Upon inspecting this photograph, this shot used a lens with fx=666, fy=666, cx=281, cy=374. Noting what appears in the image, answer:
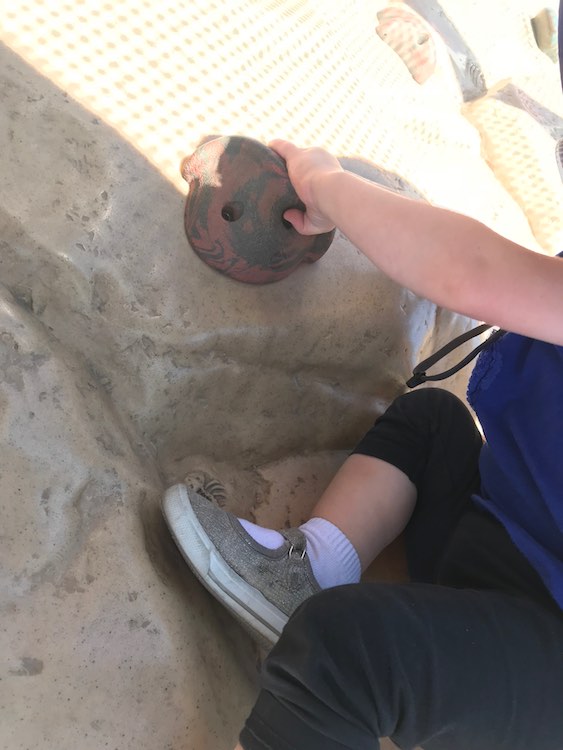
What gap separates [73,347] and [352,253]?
51 centimetres

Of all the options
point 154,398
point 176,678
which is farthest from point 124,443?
point 176,678

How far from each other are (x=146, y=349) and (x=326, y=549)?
15.9 inches

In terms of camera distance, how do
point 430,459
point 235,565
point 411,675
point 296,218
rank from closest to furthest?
point 411,675 → point 235,565 → point 296,218 → point 430,459

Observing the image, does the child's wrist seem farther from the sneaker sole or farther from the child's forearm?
the sneaker sole

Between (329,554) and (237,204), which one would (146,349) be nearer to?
(237,204)

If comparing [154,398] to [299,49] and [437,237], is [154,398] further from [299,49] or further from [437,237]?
[299,49]

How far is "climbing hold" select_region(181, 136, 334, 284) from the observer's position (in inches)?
38.4

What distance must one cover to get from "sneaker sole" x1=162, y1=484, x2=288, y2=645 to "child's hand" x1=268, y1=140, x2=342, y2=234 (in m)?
0.43

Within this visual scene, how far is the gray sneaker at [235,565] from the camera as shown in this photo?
865 millimetres

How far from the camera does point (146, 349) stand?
971mm

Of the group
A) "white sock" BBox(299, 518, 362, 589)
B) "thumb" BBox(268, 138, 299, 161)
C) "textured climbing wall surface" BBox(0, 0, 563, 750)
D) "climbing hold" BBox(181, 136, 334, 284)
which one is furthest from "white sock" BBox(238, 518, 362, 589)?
"thumb" BBox(268, 138, 299, 161)

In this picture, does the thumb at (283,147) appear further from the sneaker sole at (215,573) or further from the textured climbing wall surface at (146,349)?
the sneaker sole at (215,573)

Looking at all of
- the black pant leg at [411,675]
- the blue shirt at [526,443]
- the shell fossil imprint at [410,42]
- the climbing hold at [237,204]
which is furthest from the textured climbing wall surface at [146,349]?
the shell fossil imprint at [410,42]

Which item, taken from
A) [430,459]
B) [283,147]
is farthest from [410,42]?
[430,459]
